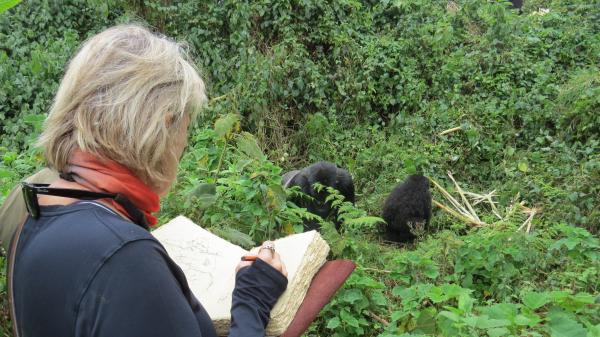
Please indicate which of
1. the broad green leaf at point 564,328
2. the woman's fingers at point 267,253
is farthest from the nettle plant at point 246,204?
the broad green leaf at point 564,328

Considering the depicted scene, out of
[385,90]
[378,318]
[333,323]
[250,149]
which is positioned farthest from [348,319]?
[385,90]

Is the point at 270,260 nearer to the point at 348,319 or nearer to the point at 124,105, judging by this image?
the point at 124,105

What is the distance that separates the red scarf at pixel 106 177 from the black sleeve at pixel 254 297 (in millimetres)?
485

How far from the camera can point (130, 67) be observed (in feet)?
4.53

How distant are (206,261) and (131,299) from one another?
3.39 feet

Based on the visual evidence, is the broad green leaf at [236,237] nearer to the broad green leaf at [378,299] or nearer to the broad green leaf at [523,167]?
the broad green leaf at [378,299]

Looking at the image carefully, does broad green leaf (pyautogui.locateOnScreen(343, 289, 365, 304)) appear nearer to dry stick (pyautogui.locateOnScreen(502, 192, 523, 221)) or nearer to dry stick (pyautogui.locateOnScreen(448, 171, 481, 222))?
dry stick (pyautogui.locateOnScreen(502, 192, 523, 221))

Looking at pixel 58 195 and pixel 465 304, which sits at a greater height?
pixel 58 195

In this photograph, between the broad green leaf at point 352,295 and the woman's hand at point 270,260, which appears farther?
the broad green leaf at point 352,295

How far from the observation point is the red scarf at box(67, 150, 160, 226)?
52.2 inches

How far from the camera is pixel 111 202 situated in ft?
4.34

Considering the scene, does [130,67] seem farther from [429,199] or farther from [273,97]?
[273,97]

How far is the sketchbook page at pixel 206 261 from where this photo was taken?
1.99 meters

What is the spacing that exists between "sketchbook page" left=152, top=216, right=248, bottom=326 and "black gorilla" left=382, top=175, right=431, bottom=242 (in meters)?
3.00
